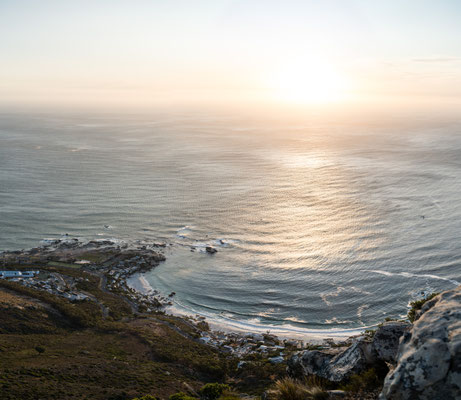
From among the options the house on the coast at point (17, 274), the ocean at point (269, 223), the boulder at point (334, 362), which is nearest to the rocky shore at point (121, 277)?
the house on the coast at point (17, 274)

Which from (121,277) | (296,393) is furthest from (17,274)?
(296,393)

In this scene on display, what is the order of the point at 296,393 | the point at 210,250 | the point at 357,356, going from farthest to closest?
the point at 210,250 < the point at 357,356 < the point at 296,393

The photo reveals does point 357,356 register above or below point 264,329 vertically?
above

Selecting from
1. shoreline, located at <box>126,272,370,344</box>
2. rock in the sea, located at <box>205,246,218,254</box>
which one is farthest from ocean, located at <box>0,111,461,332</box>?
rock in the sea, located at <box>205,246,218,254</box>

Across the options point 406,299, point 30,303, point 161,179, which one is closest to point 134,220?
point 161,179

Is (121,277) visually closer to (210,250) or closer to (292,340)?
(210,250)

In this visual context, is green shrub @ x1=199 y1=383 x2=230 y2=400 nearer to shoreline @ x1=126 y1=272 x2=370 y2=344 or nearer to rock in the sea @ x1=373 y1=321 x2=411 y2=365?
rock in the sea @ x1=373 y1=321 x2=411 y2=365

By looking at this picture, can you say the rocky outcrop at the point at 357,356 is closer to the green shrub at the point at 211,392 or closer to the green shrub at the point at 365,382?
the green shrub at the point at 365,382
